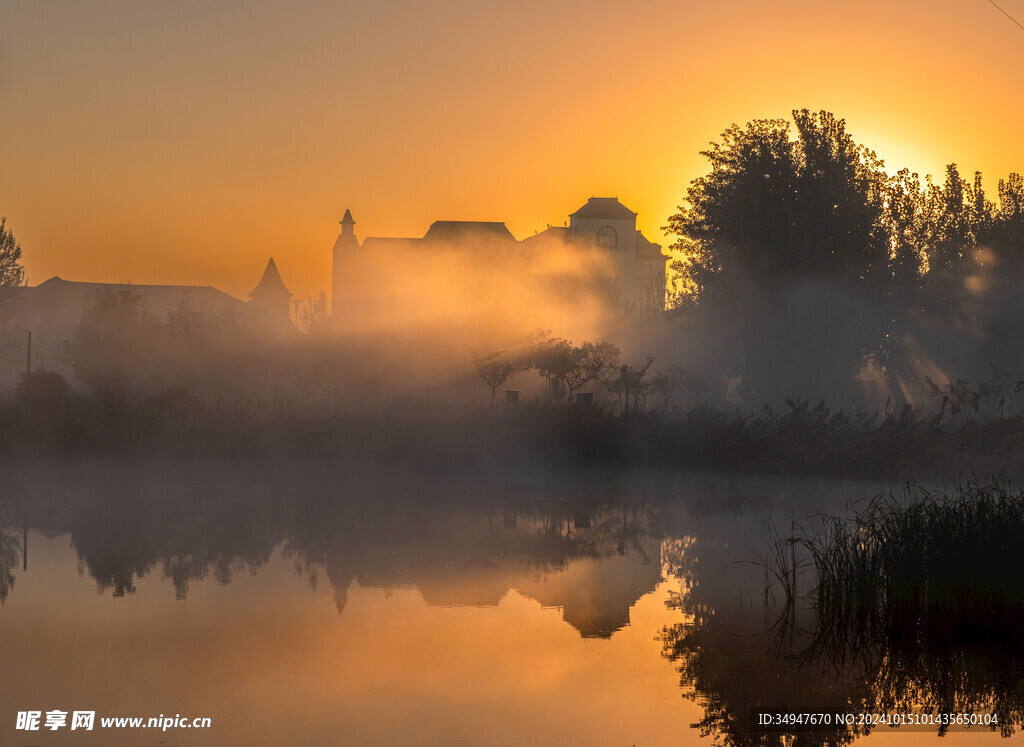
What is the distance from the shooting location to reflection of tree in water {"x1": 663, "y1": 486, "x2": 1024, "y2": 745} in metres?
9.88

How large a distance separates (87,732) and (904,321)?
4466cm

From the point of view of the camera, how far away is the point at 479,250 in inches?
4136

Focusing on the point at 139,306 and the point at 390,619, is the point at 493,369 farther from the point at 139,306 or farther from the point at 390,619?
the point at 139,306

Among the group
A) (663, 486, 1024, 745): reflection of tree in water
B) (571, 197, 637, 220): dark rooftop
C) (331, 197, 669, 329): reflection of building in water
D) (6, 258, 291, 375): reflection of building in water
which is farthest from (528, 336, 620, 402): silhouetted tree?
(571, 197, 637, 220): dark rooftop

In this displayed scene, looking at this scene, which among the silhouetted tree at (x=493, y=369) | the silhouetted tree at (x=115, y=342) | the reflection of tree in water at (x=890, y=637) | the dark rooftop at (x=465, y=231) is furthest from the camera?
the dark rooftop at (x=465, y=231)

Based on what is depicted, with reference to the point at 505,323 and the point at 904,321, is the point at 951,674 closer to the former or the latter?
the point at 904,321

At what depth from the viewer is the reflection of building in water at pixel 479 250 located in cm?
10231

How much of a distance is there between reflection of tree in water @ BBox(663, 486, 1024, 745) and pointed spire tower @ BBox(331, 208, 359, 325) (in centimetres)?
10245

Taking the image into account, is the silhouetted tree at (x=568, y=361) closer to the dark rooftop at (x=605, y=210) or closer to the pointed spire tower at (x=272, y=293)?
the dark rooftop at (x=605, y=210)

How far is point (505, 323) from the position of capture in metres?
56.8

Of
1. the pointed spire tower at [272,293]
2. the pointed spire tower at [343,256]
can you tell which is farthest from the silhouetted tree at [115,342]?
the pointed spire tower at [272,293]

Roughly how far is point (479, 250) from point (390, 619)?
92.8m

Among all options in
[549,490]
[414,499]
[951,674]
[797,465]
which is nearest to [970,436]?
[797,465]

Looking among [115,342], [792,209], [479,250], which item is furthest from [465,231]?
[792,209]
